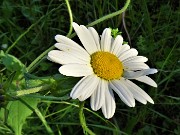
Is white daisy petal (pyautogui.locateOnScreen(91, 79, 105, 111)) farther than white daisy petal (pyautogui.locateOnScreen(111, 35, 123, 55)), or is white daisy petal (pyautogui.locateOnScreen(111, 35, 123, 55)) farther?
white daisy petal (pyautogui.locateOnScreen(111, 35, 123, 55))

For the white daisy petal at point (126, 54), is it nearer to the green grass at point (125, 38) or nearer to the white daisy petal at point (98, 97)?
the white daisy petal at point (98, 97)

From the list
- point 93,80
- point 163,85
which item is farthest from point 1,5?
point 93,80

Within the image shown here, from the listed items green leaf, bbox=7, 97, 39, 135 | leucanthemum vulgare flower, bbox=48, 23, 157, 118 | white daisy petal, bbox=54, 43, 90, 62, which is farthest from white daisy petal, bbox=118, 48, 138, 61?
green leaf, bbox=7, 97, 39, 135

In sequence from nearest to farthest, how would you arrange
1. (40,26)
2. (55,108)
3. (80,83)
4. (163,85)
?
(80,83) < (55,108) < (163,85) < (40,26)

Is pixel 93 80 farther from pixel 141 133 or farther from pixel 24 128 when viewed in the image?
pixel 141 133

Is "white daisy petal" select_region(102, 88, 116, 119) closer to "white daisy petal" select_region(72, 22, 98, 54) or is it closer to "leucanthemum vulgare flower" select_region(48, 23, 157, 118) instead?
"leucanthemum vulgare flower" select_region(48, 23, 157, 118)

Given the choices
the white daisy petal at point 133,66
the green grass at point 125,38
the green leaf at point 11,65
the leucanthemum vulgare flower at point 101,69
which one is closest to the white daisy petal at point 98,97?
the leucanthemum vulgare flower at point 101,69
